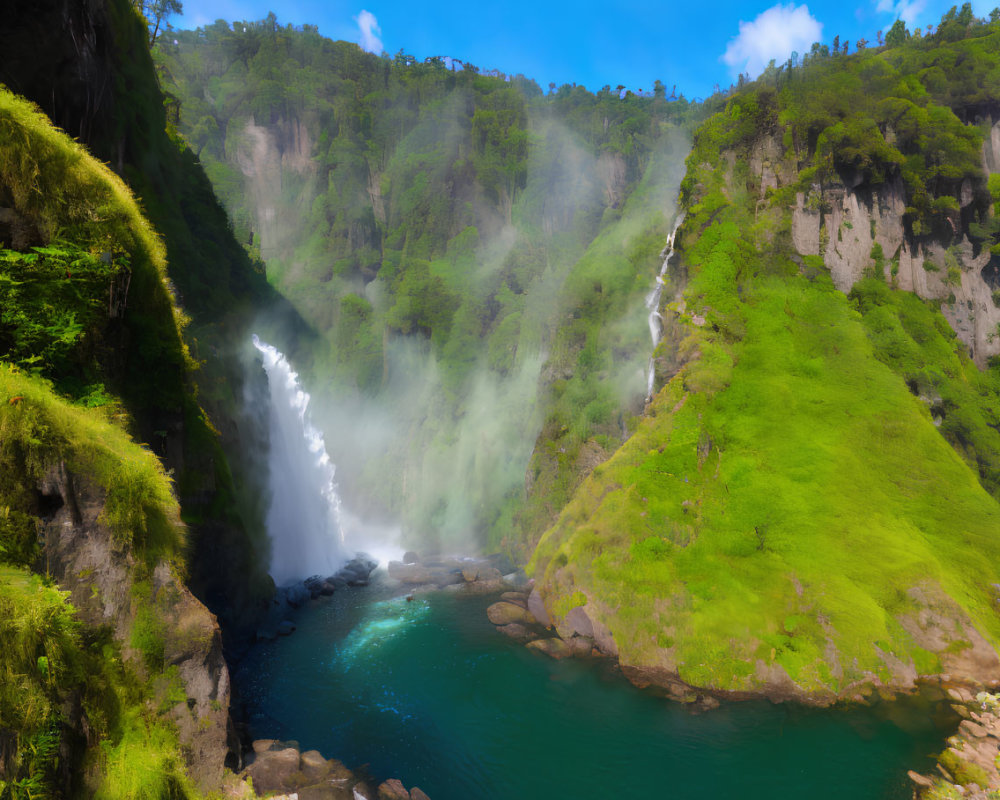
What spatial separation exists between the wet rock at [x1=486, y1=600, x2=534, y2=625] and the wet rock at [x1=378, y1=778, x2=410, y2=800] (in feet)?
44.9

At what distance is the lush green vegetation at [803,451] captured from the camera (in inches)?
1008

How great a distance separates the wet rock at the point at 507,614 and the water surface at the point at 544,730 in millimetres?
3023

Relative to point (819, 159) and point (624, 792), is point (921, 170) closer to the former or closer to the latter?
point (819, 159)

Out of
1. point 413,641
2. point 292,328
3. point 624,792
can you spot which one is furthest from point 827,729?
point 292,328

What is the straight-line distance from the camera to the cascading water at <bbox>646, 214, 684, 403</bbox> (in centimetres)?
3893

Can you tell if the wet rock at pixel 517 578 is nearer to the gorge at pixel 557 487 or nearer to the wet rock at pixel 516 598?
the wet rock at pixel 516 598

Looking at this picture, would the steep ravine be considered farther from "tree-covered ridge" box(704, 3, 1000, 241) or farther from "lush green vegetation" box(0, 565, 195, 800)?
"lush green vegetation" box(0, 565, 195, 800)

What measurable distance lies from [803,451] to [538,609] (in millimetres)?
17958

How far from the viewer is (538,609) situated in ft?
103

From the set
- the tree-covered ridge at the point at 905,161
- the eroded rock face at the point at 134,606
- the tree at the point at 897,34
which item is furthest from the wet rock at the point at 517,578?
the tree at the point at 897,34

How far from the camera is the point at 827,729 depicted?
2128 cm

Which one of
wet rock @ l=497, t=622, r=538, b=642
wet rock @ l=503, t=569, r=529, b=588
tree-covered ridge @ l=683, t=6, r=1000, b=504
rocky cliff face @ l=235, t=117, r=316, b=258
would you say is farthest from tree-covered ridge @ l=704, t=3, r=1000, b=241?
rocky cliff face @ l=235, t=117, r=316, b=258

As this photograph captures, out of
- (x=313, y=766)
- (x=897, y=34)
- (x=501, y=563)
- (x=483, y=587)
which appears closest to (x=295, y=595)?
(x=483, y=587)

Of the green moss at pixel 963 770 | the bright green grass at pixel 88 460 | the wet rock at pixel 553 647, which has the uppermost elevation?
the bright green grass at pixel 88 460
